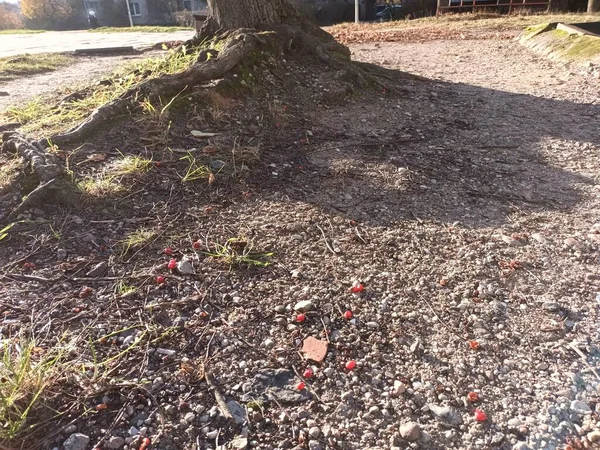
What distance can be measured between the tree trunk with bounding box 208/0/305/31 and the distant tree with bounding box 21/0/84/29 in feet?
110

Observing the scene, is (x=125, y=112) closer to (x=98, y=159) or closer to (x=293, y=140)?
(x=98, y=159)

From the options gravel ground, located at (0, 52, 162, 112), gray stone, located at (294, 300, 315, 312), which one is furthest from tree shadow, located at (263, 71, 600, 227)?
gravel ground, located at (0, 52, 162, 112)

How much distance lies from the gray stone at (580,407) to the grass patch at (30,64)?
8.55 m

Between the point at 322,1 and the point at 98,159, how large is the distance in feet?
79.3

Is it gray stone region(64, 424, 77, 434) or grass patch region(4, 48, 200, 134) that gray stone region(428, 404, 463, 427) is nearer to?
gray stone region(64, 424, 77, 434)

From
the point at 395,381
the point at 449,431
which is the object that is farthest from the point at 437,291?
the point at 449,431

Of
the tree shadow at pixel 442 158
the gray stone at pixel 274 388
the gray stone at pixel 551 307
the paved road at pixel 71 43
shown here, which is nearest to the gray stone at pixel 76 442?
the gray stone at pixel 274 388

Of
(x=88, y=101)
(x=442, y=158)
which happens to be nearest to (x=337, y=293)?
(x=442, y=158)

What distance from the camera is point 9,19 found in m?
31.2

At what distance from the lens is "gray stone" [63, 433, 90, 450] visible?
1.46m

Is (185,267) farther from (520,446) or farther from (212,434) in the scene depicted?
(520,446)

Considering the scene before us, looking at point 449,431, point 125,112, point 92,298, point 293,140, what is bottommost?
point 449,431

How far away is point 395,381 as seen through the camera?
5.60ft

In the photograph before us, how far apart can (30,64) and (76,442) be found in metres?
9.20
